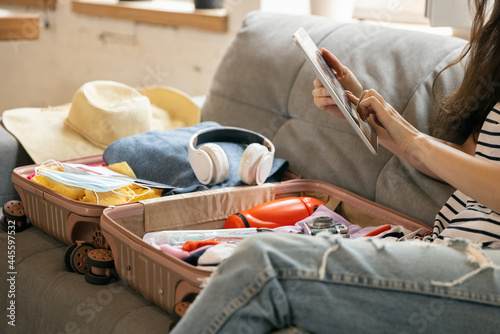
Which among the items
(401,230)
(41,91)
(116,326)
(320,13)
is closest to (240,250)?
(116,326)

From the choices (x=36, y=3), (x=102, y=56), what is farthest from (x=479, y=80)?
(x=36, y=3)

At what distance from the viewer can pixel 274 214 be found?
131cm

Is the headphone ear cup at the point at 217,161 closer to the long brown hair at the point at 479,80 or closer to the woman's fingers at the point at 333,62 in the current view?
the woman's fingers at the point at 333,62

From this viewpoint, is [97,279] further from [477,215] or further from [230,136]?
[477,215]

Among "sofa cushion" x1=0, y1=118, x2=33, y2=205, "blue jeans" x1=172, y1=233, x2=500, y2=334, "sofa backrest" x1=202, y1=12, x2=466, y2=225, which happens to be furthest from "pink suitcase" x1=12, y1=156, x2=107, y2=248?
"sofa backrest" x1=202, y1=12, x2=466, y2=225

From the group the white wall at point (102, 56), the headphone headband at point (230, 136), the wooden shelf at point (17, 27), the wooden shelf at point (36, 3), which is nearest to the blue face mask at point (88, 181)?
the headphone headband at point (230, 136)

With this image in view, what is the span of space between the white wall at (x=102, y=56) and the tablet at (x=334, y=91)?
1154 mm

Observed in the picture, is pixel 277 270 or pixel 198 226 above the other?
pixel 277 270

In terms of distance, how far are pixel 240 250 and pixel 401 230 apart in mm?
486

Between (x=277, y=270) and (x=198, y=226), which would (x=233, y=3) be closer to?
(x=198, y=226)

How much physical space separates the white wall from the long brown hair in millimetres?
1211

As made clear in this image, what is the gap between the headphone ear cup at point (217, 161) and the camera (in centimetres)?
133

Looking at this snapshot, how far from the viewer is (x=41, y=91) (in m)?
3.36

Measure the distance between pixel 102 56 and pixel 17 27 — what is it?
1.01 metres
